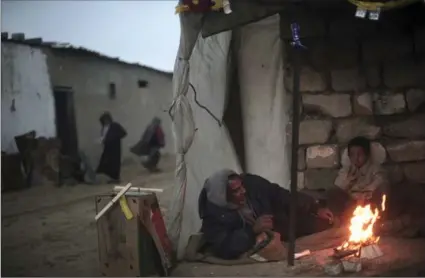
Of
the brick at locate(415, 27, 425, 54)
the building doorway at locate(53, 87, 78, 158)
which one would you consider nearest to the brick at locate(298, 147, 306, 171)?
the brick at locate(415, 27, 425, 54)

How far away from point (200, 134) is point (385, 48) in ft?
4.69

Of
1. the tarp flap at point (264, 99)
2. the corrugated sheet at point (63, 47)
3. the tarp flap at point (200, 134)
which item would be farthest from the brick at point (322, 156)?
the corrugated sheet at point (63, 47)

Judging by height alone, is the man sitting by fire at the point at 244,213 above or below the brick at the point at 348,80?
below

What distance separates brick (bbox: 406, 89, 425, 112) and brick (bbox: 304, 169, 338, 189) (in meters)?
0.70

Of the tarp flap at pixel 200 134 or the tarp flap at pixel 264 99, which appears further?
the tarp flap at pixel 264 99

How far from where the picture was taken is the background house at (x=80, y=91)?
11.9ft

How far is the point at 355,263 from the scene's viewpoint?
3371 mm

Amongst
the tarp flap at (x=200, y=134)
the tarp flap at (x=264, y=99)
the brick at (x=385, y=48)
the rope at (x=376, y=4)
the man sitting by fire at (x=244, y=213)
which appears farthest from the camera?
the tarp flap at (x=264, y=99)

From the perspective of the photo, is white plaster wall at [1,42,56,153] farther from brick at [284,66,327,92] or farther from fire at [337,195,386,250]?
fire at [337,195,386,250]

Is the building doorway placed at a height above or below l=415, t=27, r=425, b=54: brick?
below

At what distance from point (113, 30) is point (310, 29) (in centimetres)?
135

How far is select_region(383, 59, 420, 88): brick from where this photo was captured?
13.1 feet

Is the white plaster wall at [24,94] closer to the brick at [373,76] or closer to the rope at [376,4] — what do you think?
the rope at [376,4]

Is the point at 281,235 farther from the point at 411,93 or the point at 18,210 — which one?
the point at 18,210
